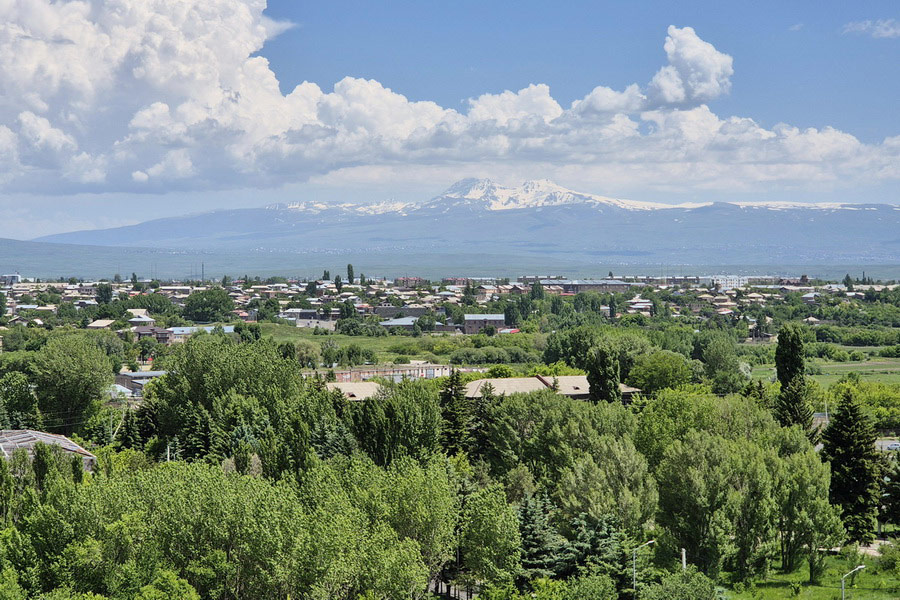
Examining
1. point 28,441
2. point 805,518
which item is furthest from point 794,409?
point 28,441

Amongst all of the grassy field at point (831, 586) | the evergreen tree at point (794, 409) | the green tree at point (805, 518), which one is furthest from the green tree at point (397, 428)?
the evergreen tree at point (794, 409)

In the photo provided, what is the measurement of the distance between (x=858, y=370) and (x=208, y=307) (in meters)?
98.8

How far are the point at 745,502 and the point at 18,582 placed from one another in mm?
23600

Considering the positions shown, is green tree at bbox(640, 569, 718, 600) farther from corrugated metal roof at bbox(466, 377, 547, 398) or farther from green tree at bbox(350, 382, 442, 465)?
corrugated metal roof at bbox(466, 377, 547, 398)

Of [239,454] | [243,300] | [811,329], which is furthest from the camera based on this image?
[243,300]

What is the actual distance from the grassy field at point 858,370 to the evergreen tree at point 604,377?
99.7 feet

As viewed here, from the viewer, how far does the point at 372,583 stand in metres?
29.6

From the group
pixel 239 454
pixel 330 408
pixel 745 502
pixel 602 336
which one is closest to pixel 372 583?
pixel 745 502

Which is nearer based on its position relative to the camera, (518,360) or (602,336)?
(602,336)

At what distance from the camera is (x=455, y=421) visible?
52188mm

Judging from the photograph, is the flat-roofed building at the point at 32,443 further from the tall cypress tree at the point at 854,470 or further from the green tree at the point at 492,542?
the tall cypress tree at the point at 854,470

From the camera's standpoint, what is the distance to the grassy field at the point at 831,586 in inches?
1368

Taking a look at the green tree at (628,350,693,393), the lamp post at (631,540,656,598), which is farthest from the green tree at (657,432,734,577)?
the green tree at (628,350,693,393)

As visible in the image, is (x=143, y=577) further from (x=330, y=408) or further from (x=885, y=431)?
(x=885, y=431)
